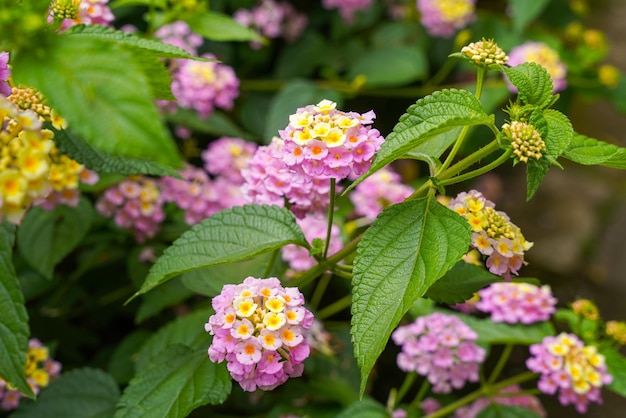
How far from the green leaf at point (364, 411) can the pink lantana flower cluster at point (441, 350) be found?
0.32 feet

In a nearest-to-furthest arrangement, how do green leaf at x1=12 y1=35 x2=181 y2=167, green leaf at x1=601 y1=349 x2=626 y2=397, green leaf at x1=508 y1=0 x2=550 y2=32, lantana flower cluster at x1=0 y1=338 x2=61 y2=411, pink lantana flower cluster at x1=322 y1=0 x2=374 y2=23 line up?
green leaf at x1=12 y1=35 x2=181 y2=167
lantana flower cluster at x1=0 y1=338 x2=61 y2=411
green leaf at x1=601 y1=349 x2=626 y2=397
green leaf at x1=508 y1=0 x2=550 y2=32
pink lantana flower cluster at x1=322 y1=0 x2=374 y2=23

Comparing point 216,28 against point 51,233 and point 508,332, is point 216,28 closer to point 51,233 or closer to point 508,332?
point 51,233

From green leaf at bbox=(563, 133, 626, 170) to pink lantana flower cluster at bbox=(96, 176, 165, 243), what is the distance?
0.87m

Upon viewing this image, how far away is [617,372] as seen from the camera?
1.36 metres

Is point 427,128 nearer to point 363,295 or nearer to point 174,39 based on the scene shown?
point 363,295

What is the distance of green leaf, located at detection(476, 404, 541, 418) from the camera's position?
143 cm

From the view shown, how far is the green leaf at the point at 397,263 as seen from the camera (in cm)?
84

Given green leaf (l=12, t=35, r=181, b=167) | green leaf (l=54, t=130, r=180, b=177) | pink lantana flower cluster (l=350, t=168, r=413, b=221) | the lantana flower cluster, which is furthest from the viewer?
pink lantana flower cluster (l=350, t=168, r=413, b=221)

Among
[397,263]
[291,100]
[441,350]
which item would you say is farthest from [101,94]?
[291,100]

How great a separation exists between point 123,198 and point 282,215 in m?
0.56

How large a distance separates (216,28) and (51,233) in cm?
55

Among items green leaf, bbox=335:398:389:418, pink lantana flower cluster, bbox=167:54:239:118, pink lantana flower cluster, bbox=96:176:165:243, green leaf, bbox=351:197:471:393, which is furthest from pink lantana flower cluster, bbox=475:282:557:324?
pink lantana flower cluster, bbox=167:54:239:118

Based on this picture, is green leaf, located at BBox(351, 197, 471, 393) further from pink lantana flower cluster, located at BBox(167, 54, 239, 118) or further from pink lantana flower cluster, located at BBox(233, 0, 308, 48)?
pink lantana flower cluster, located at BBox(233, 0, 308, 48)

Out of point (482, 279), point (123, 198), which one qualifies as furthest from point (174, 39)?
point (482, 279)
